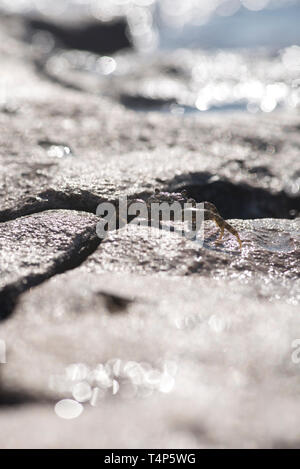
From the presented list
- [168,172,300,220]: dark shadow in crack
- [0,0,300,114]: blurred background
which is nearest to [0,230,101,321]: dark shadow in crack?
[168,172,300,220]: dark shadow in crack

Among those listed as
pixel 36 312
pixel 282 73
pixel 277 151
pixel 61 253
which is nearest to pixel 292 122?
pixel 277 151

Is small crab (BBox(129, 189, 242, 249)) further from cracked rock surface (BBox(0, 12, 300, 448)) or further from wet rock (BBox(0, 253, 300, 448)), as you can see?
wet rock (BBox(0, 253, 300, 448))

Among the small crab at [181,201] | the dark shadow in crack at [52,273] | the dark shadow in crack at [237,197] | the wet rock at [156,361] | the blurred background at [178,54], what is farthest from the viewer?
the blurred background at [178,54]

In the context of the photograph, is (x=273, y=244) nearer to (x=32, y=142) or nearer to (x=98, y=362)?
(x=98, y=362)

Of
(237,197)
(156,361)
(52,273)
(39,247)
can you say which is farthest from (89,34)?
(156,361)

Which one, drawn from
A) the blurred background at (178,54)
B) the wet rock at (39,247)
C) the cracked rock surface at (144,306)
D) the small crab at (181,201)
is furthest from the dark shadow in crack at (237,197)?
the blurred background at (178,54)

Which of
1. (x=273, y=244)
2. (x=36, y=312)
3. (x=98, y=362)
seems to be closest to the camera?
(x=98, y=362)

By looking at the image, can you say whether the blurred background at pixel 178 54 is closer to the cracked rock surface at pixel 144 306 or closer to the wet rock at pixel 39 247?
the cracked rock surface at pixel 144 306

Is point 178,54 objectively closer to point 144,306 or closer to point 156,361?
point 144,306

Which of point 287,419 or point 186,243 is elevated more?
point 186,243
